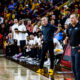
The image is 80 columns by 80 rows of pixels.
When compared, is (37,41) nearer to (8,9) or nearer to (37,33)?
(37,33)

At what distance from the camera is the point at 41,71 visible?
38.7 feet

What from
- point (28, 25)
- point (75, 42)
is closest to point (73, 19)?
point (75, 42)

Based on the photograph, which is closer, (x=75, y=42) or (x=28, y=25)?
(x=75, y=42)

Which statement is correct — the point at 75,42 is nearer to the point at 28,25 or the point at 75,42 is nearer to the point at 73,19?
the point at 73,19

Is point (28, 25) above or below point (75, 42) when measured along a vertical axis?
above

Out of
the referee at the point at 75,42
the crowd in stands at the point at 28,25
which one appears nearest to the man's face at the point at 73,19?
the referee at the point at 75,42

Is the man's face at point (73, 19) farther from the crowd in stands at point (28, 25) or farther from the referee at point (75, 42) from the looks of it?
the crowd in stands at point (28, 25)

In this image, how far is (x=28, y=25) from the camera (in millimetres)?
18766

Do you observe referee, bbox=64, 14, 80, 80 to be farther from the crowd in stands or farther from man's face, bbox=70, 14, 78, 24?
the crowd in stands

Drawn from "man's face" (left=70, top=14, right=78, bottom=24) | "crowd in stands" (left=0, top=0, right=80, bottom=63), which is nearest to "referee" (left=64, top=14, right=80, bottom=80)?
"man's face" (left=70, top=14, right=78, bottom=24)

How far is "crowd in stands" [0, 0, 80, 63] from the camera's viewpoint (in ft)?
51.2

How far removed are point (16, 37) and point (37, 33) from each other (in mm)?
2386

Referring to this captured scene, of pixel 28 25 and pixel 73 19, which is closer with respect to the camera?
pixel 73 19

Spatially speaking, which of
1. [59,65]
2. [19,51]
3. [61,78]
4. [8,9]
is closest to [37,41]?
[59,65]
